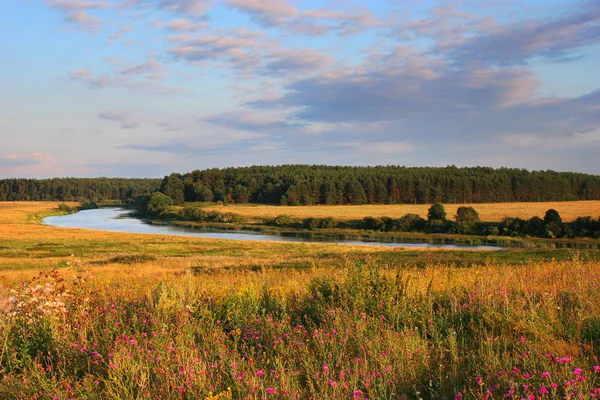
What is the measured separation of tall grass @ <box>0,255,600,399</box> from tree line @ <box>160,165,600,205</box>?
123852mm

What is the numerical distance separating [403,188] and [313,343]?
129321 mm

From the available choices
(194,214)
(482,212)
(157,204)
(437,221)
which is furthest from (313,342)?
(157,204)

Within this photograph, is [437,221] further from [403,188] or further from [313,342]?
[313,342]

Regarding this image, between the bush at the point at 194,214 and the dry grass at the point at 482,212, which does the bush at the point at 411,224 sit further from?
the bush at the point at 194,214

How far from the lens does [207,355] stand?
17.9ft

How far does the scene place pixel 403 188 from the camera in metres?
132

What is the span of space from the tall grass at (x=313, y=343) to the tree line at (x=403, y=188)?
124 meters

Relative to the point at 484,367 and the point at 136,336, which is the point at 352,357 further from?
the point at 136,336

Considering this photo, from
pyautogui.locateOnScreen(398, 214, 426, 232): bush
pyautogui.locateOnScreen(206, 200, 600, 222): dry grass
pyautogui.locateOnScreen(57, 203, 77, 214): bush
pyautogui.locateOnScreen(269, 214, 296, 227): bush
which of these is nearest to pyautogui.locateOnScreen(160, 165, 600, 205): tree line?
pyautogui.locateOnScreen(206, 200, 600, 222): dry grass

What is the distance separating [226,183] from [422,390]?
160 m

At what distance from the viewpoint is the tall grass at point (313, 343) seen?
4363 mm

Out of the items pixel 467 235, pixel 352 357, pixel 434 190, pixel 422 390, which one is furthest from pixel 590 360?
pixel 434 190

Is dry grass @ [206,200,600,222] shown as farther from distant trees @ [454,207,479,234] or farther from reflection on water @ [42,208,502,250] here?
reflection on water @ [42,208,502,250]

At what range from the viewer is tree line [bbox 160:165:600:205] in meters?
129
